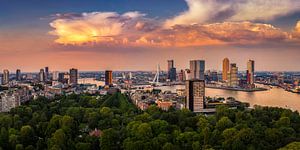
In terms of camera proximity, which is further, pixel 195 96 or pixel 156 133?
pixel 195 96

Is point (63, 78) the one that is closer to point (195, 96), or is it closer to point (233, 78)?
point (233, 78)

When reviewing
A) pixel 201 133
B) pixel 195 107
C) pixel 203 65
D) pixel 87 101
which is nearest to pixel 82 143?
pixel 201 133

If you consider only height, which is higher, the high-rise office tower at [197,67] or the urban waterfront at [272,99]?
the high-rise office tower at [197,67]

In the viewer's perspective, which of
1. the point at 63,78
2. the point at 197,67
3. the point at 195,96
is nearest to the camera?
the point at 195,96

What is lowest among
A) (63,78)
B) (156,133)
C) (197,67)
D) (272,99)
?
(272,99)

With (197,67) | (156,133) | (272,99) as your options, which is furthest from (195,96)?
(197,67)

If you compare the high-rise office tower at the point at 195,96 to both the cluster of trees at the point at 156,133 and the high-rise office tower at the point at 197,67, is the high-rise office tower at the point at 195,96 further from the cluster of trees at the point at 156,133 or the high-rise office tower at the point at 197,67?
the high-rise office tower at the point at 197,67

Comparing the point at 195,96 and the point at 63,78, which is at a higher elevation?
the point at 63,78

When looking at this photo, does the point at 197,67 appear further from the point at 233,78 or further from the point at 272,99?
the point at 272,99

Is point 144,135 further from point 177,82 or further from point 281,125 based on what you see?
point 177,82

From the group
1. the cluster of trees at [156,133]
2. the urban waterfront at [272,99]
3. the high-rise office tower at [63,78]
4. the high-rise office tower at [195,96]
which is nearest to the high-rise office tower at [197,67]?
the urban waterfront at [272,99]

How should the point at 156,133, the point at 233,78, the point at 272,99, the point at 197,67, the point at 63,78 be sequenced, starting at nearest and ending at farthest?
the point at 156,133 → the point at 272,99 → the point at 233,78 → the point at 63,78 → the point at 197,67
